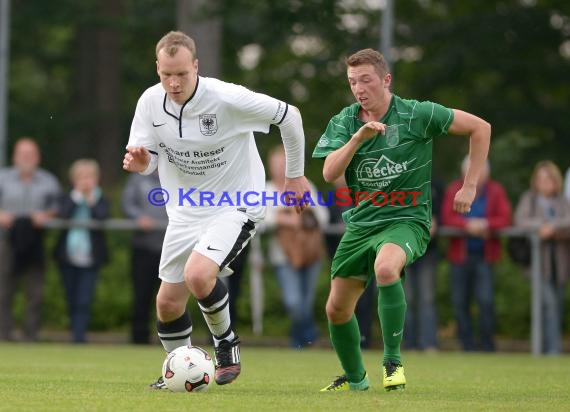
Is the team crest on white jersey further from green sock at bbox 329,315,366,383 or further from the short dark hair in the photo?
green sock at bbox 329,315,366,383

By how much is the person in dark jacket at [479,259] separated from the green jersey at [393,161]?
660cm

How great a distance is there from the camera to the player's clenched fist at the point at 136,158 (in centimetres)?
814

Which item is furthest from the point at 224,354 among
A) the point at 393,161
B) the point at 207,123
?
the point at 393,161

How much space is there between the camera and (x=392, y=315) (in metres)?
8.10

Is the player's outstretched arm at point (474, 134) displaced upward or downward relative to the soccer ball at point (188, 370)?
upward

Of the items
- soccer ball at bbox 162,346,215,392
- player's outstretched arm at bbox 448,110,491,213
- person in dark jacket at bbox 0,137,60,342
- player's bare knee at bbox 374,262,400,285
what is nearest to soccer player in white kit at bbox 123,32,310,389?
soccer ball at bbox 162,346,215,392

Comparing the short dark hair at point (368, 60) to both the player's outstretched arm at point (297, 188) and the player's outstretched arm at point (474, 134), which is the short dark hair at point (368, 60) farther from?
the player's outstretched arm at point (297, 188)

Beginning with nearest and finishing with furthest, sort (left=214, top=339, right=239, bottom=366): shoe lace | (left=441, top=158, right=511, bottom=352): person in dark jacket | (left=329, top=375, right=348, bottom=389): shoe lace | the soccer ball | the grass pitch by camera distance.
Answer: the grass pitch
the soccer ball
(left=214, top=339, right=239, bottom=366): shoe lace
(left=329, top=375, right=348, bottom=389): shoe lace
(left=441, top=158, right=511, bottom=352): person in dark jacket

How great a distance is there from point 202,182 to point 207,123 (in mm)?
389

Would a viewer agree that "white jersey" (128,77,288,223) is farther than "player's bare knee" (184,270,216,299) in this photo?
Yes

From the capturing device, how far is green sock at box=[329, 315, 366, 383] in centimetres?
849

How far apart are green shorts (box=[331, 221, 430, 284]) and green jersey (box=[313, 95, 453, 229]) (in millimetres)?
53

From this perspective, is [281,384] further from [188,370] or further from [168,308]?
[188,370]

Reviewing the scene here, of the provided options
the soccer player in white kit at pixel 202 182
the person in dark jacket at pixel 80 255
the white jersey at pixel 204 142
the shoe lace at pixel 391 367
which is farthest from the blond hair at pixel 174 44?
the person in dark jacket at pixel 80 255
